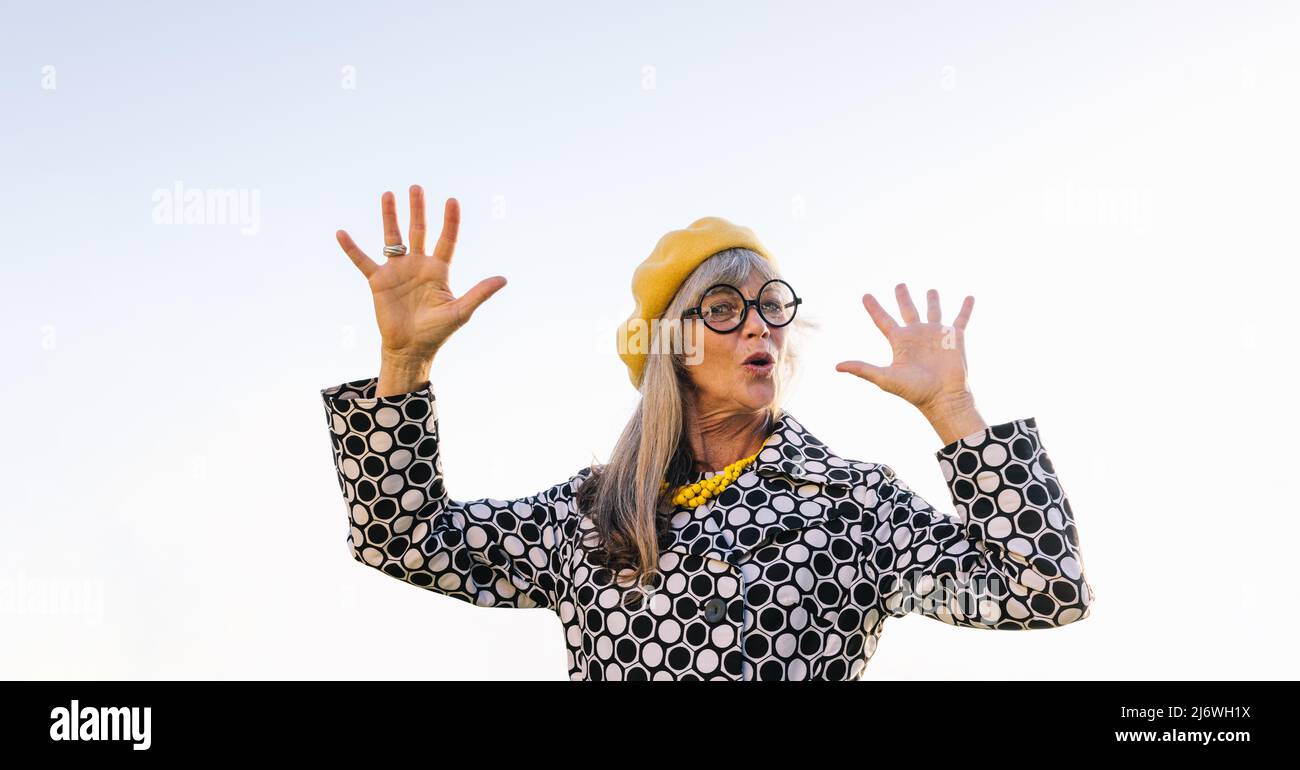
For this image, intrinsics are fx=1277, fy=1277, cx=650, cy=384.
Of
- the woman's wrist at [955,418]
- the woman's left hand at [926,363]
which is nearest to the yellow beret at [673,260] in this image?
the woman's left hand at [926,363]

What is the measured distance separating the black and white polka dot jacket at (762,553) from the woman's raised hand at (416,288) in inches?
9.0

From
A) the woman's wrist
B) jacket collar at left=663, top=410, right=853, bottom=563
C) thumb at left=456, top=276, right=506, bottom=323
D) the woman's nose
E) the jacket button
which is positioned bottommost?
the jacket button

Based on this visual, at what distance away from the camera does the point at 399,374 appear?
4.70 m

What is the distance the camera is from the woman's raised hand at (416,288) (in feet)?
15.2

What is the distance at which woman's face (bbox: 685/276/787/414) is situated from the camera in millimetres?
4895

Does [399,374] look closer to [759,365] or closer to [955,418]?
[759,365]

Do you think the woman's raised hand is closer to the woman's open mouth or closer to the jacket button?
the woman's open mouth

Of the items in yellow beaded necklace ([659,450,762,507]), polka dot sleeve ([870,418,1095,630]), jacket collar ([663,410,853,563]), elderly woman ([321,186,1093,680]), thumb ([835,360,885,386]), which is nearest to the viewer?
polka dot sleeve ([870,418,1095,630])

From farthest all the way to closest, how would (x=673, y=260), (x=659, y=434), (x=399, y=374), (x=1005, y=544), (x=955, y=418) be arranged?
1. (x=673, y=260)
2. (x=659, y=434)
3. (x=399, y=374)
4. (x=955, y=418)
5. (x=1005, y=544)

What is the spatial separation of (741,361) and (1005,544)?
4.14 feet

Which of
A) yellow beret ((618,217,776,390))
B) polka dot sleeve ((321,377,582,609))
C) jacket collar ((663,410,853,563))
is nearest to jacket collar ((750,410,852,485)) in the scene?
jacket collar ((663,410,853,563))

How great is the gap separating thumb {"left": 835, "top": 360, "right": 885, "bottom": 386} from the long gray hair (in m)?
0.60

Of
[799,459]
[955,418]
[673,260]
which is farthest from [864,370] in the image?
[673,260]

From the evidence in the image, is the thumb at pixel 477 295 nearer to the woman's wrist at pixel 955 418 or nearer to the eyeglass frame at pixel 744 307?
the eyeglass frame at pixel 744 307
